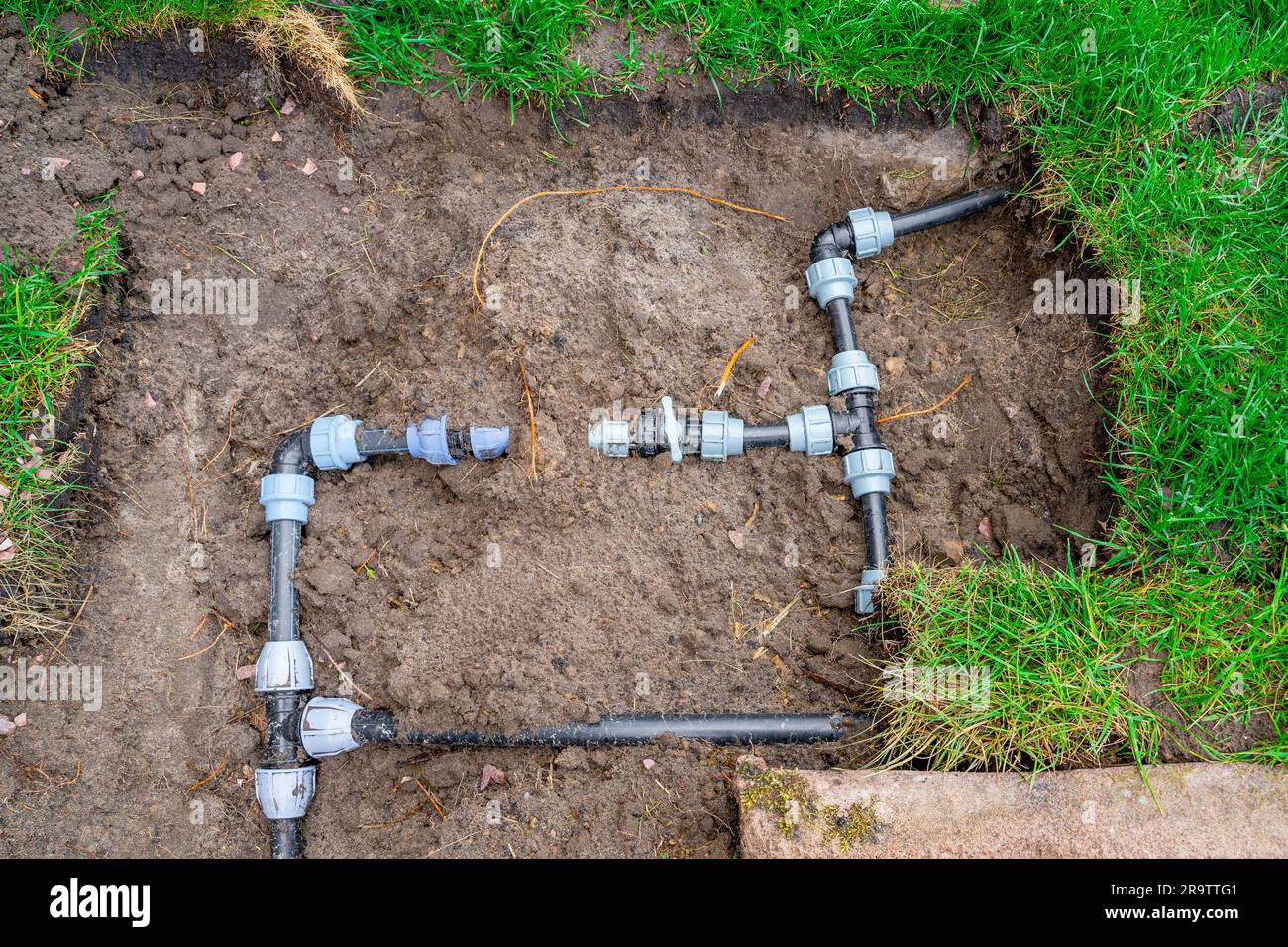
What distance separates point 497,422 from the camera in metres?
2.70

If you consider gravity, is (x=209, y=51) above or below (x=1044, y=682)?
above

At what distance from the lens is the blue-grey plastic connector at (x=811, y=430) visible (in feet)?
8.73

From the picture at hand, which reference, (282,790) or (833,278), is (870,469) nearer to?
(833,278)

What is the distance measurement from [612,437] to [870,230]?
1.21 metres

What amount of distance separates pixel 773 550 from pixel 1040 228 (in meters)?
1.58

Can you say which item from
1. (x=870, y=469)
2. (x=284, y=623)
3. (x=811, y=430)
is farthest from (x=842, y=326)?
(x=284, y=623)

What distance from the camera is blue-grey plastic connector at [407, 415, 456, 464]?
2.53 metres

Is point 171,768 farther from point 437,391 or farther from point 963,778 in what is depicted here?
point 963,778

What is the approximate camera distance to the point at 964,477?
2828 mm

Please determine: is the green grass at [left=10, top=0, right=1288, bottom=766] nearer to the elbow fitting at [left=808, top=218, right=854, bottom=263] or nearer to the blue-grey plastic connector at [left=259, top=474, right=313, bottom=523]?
the elbow fitting at [left=808, top=218, right=854, bottom=263]

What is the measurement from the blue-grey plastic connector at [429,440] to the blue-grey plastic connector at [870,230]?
5.28ft

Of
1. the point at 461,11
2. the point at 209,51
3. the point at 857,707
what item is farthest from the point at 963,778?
the point at 209,51

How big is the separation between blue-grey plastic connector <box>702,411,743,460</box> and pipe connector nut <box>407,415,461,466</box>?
0.85m

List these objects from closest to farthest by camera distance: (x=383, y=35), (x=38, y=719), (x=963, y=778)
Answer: (x=963, y=778) < (x=38, y=719) < (x=383, y=35)
